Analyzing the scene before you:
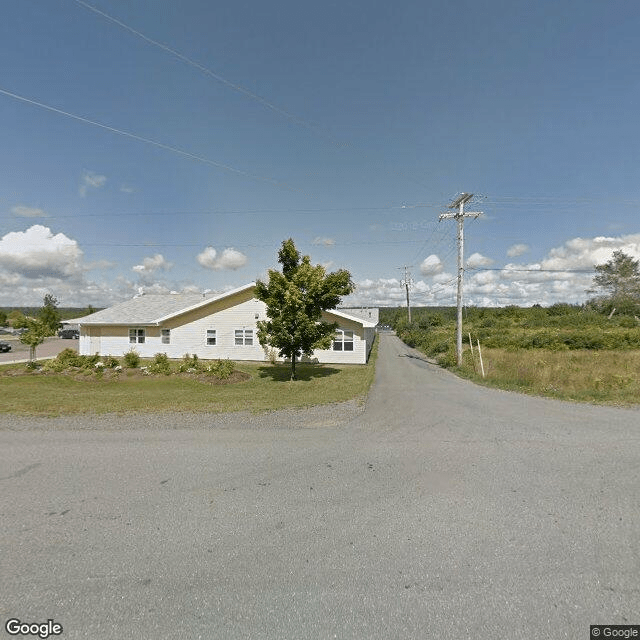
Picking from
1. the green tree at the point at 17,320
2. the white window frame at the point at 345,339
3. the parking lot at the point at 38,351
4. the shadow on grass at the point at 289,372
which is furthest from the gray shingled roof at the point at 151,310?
the green tree at the point at 17,320

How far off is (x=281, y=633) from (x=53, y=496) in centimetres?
343

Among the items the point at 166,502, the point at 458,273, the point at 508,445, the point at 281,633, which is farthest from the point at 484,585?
the point at 458,273

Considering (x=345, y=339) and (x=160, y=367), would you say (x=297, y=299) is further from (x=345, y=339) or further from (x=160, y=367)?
(x=345, y=339)

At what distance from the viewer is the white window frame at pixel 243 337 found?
68.1 ft

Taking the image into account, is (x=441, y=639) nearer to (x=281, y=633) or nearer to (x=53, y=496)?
(x=281, y=633)

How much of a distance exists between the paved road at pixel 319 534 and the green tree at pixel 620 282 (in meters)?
58.7

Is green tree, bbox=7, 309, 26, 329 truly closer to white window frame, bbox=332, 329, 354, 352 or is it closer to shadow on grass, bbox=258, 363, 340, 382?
shadow on grass, bbox=258, 363, 340, 382

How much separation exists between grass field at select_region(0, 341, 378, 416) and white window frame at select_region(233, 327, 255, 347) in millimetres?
5356

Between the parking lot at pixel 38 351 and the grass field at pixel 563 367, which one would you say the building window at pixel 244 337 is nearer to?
the grass field at pixel 563 367

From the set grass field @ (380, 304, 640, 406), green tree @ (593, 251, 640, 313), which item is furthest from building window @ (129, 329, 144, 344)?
green tree @ (593, 251, 640, 313)

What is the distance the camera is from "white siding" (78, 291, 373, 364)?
2002 centimetres

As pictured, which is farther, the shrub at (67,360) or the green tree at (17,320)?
the green tree at (17,320)

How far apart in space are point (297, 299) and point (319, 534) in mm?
9451

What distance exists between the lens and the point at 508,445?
5.68 metres
